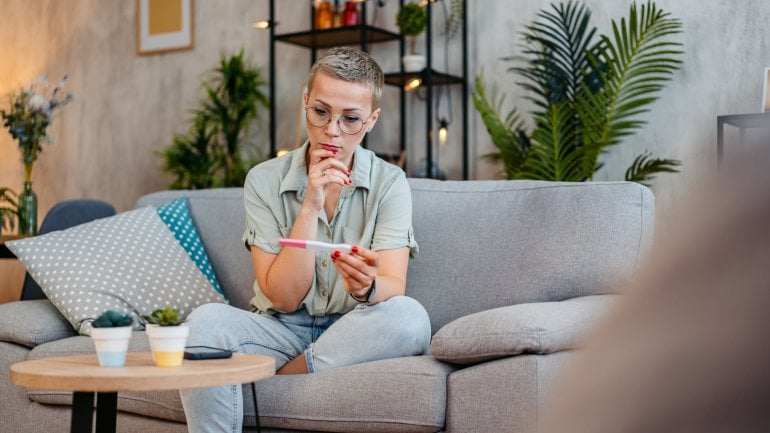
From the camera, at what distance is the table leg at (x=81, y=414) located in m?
1.73

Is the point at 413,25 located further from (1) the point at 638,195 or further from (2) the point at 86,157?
(2) the point at 86,157

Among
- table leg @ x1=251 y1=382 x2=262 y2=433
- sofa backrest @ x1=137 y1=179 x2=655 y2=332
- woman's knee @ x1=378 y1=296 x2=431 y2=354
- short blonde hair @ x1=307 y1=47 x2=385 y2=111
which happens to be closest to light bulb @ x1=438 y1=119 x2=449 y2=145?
sofa backrest @ x1=137 y1=179 x2=655 y2=332

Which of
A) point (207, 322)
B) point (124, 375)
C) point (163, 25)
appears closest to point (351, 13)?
point (163, 25)

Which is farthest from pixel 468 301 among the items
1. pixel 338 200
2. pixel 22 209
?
pixel 22 209

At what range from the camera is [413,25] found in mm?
4105

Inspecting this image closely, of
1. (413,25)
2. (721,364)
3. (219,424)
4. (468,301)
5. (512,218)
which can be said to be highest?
(413,25)

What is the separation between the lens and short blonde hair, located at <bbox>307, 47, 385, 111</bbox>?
7.48 feet

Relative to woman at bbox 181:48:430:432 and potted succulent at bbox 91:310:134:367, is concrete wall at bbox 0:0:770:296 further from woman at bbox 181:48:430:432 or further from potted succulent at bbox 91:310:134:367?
potted succulent at bbox 91:310:134:367

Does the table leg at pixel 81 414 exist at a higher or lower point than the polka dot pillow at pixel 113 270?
lower

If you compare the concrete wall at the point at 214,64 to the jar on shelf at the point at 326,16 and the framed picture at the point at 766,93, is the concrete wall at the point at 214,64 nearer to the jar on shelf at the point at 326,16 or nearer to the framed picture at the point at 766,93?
the framed picture at the point at 766,93

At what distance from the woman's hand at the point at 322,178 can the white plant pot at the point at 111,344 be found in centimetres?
65

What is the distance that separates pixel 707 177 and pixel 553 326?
5.68ft

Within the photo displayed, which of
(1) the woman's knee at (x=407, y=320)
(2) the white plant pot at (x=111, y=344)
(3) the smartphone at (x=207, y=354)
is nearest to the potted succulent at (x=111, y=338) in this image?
(2) the white plant pot at (x=111, y=344)

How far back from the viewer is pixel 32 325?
261 centimetres
